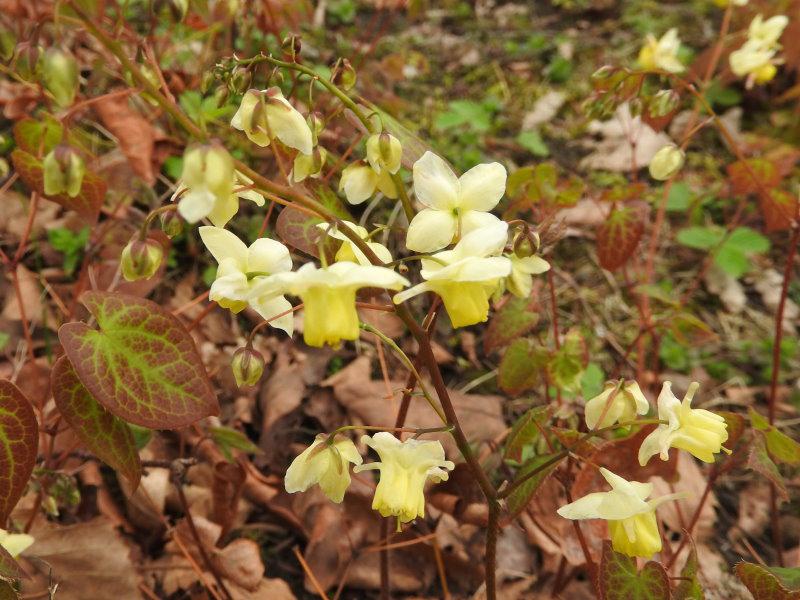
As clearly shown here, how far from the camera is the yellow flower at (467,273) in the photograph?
3.11ft

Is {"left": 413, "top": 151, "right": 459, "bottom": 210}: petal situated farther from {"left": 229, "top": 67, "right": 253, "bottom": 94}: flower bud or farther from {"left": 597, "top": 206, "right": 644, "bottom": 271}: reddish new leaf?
{"left": 597, "top": 206, "right": 644, "bottom": 271}: reddish new leaf

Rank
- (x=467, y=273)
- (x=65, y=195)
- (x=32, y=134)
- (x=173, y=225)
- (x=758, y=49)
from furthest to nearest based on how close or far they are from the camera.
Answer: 1. (x=758, y=49)
2. (x=32, y=134)
3. (x=65, y=195)
4. (x=173, y=225)
5. (x=467, y=273)

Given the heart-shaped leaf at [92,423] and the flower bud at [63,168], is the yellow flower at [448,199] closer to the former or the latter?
the flower bud at [63,168]

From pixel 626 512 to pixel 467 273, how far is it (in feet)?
1.51

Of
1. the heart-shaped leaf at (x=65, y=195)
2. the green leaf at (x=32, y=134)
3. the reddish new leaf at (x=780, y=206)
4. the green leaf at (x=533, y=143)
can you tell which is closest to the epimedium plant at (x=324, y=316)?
the heart-shaped leaf at (x=65, y=195)

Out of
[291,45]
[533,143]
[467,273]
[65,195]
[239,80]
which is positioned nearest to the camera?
[467,273]

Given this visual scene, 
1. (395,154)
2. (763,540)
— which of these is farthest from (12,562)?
(763,540)

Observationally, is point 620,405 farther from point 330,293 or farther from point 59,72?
point 59,72

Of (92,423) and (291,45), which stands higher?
(291,45)

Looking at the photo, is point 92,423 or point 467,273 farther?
point 92,423

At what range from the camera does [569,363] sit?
5.61 feet

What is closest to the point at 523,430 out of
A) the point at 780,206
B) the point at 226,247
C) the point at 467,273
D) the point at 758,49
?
the point at 467,273

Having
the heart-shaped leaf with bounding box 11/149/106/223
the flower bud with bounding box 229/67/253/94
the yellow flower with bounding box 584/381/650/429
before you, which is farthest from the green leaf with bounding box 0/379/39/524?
the yellow flower with bounding box 584/381/650/429

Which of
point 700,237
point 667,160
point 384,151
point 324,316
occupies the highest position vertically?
point 384,151
